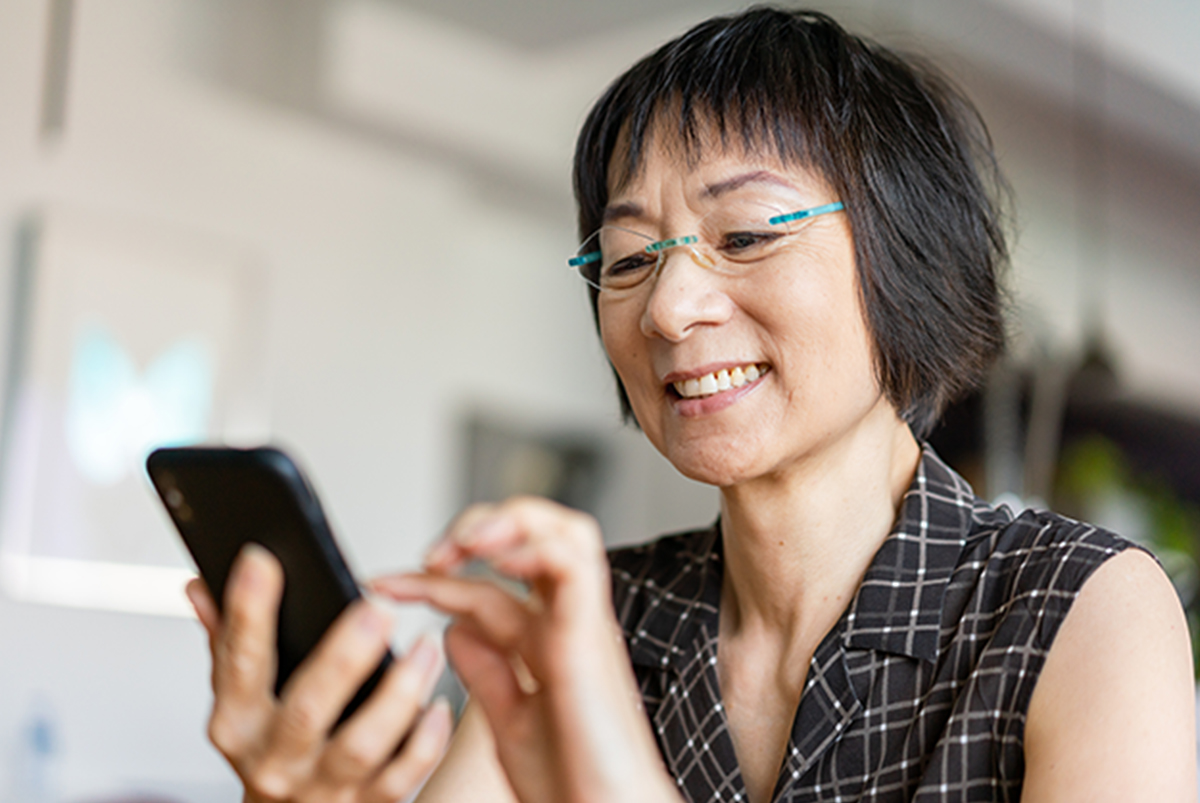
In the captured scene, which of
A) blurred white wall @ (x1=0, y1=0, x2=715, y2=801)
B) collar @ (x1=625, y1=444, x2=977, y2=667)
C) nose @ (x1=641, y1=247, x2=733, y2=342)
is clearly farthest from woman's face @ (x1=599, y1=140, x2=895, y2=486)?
blurred white wall @ (x1=0, y1=0, x2=715, y2=801)

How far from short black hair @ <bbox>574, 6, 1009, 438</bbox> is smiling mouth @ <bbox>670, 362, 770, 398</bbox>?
0.41 feet

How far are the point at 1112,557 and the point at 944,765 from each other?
0.22 meters

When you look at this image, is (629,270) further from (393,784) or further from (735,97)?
(393,784)

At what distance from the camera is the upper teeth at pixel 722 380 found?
1.12 metres

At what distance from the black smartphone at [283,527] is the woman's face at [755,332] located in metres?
0.46

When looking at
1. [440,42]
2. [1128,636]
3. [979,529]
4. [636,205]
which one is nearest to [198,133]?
[440,42]

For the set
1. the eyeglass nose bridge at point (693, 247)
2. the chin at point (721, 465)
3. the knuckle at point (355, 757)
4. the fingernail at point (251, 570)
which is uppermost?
the eyeglass nose bridge at point (693, 247)

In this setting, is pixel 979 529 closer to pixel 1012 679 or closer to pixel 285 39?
pixel 1012 679

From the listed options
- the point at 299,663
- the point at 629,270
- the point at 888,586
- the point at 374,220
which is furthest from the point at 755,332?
the point at 374,220

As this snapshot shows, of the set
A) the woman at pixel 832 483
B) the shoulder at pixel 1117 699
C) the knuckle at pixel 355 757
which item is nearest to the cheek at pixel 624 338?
the woman at pixel 832 483

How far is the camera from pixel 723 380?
1126 mm

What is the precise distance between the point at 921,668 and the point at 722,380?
32cm

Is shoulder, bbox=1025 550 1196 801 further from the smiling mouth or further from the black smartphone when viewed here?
→ the black smartphone

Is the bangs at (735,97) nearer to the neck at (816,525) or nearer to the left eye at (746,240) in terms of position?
the left eye at (746,240)
